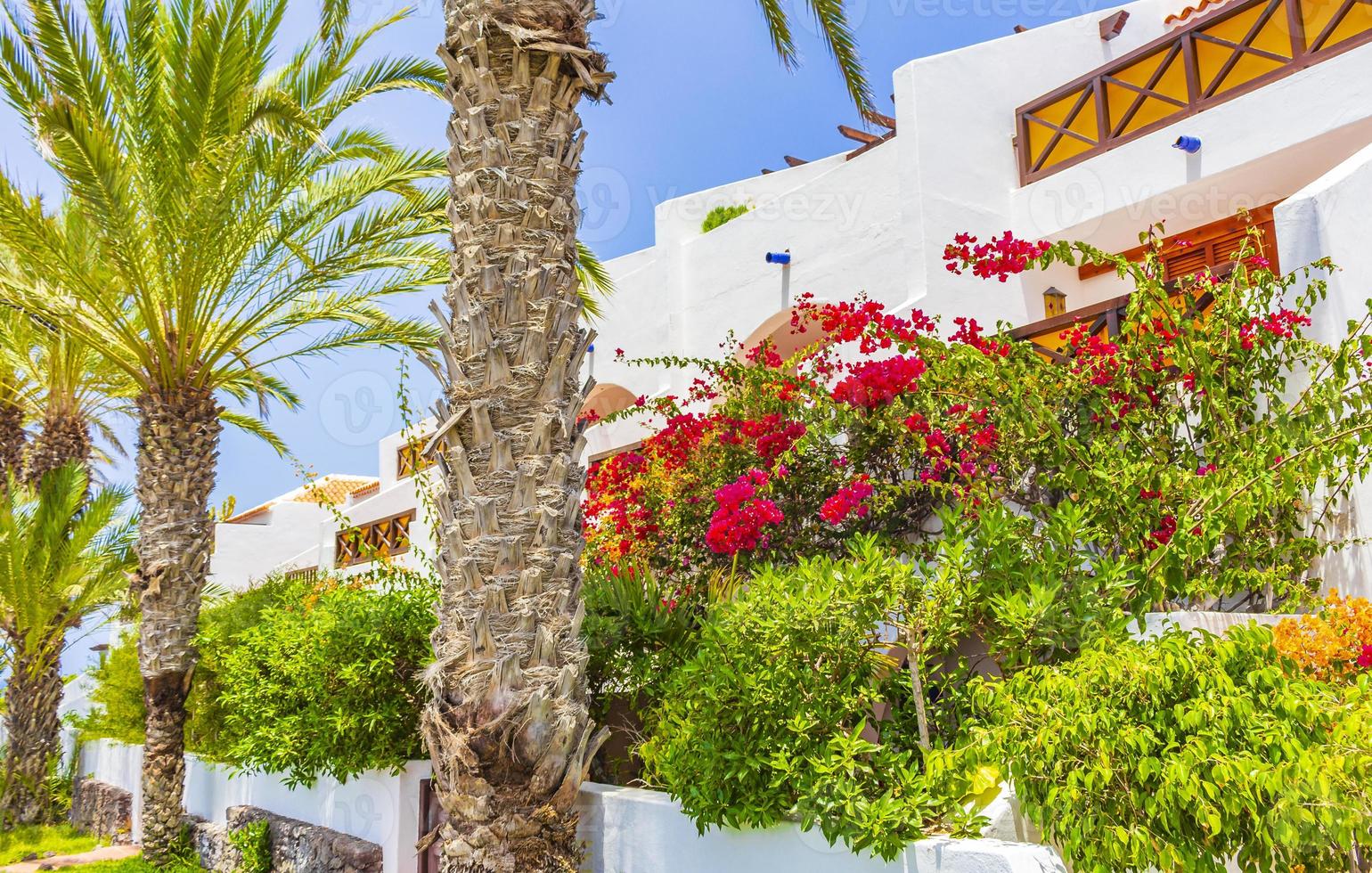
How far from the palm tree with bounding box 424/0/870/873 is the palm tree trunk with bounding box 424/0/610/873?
0.01 m

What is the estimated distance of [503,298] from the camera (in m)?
5.95

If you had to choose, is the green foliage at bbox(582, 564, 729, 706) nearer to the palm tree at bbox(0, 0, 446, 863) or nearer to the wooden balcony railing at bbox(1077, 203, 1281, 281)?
the palm tree at bbox(0, 0, 446, 863)

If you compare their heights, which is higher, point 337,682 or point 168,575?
point 168,575

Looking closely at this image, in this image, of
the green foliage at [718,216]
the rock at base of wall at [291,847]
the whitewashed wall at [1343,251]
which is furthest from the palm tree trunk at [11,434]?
the whitewashed wall at [1343,251]

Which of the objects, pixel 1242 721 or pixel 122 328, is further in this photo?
pixel 122 328

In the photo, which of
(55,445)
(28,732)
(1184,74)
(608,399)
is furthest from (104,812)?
(1184,74)

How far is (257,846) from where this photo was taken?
10047 mm

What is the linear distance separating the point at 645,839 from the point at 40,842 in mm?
13127

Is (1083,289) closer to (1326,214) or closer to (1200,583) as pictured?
(1326,214)

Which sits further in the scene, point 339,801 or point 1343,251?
point 339,801

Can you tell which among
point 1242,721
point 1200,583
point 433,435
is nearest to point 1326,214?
point 1200,583

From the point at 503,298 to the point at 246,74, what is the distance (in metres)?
5.90

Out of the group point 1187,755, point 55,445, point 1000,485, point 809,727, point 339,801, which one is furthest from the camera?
point 55,445

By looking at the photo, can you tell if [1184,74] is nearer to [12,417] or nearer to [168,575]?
[168,575]
